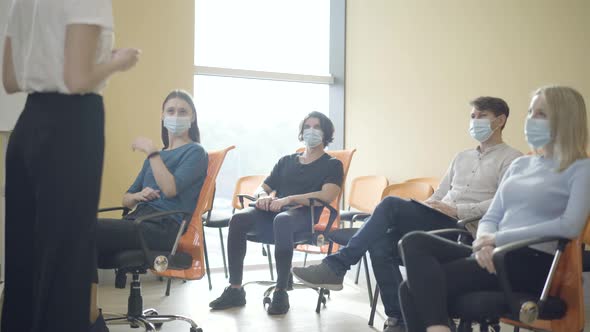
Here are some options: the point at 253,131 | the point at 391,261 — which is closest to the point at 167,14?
the point at 253,131

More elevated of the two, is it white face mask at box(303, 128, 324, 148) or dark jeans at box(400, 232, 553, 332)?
white face mask at box(303, 128, 324, 148)

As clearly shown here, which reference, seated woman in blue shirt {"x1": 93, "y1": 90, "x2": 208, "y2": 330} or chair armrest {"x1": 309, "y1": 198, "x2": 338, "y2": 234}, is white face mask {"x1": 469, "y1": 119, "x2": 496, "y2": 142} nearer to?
chair armrest {"x1": 309, "y1": 198, "x2": 338, "y2": 234}

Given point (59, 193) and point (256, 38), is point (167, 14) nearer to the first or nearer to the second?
point (256, 38)

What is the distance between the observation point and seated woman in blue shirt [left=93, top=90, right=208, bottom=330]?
2955 millimetres

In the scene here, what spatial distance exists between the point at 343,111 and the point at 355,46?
1.95 feet

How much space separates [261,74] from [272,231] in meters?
2.07

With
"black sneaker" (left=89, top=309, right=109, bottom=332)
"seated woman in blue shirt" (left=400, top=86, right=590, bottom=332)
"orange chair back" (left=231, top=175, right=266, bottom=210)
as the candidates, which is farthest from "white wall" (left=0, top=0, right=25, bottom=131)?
"orange chair back" (left=231, top=175, right=266, bottom=210)

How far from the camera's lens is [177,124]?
3.44 meters

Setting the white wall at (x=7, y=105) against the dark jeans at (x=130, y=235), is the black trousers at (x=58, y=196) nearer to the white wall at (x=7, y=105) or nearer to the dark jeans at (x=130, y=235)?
the dark jeans at (x=130, y=235)

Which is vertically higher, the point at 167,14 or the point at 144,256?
the point at 167,14

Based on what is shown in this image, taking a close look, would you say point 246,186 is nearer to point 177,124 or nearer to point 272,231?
point 272,231

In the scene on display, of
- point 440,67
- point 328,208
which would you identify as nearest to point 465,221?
point 328,208

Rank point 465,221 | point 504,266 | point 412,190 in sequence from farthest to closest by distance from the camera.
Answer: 1. point 412,190
2. point 465,221
3. point 504,266

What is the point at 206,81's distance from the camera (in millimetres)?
5523
